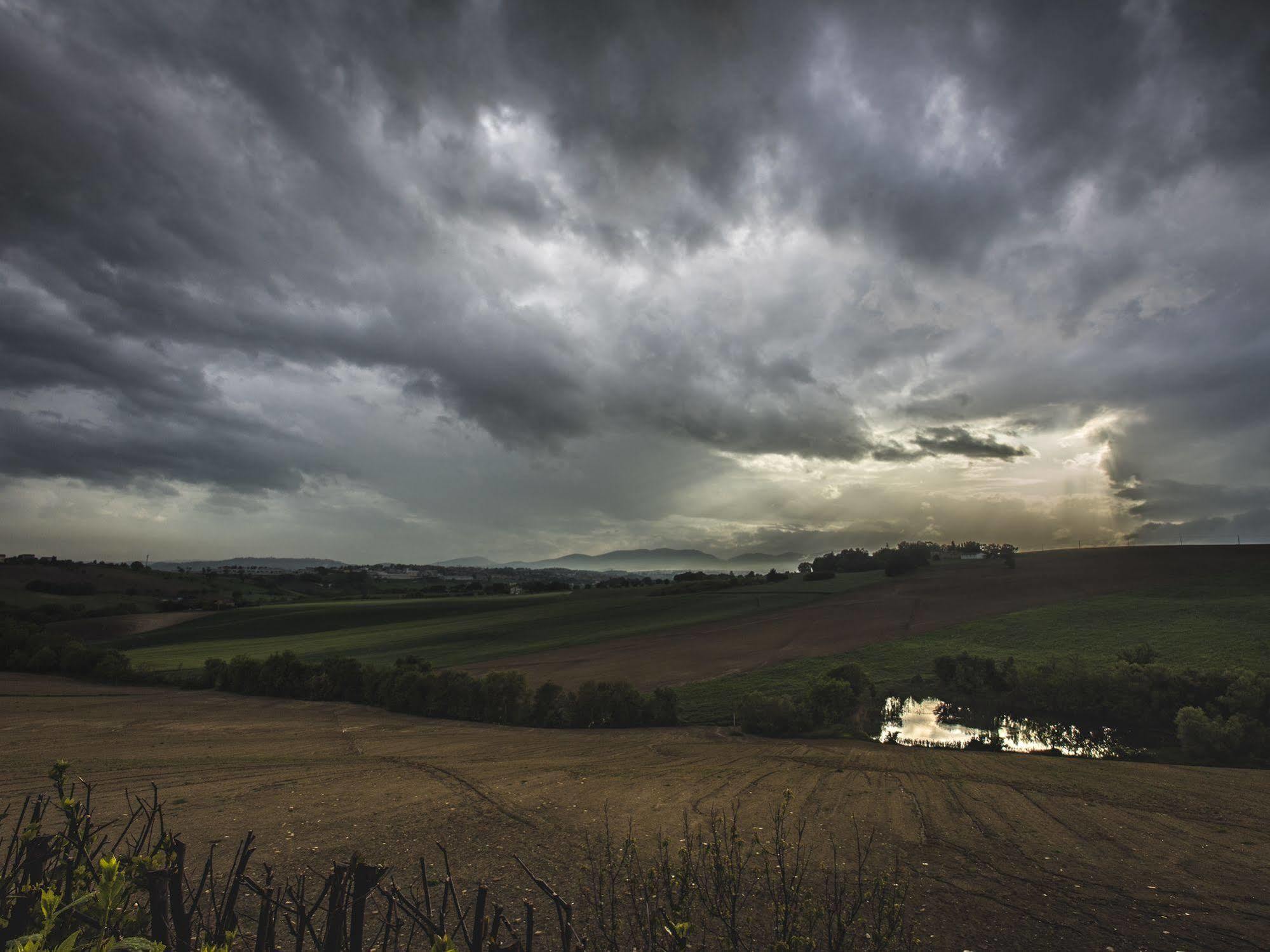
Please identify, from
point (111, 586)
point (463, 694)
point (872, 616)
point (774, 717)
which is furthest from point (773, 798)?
point (111, 586)

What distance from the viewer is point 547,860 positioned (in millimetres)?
12359

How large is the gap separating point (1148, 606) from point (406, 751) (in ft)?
204

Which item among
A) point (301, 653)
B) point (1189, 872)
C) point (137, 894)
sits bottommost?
point (301, 653)

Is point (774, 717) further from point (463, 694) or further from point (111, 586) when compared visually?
point (111, 586)

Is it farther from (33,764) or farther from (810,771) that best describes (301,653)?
(810,771)

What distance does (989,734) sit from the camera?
102ft

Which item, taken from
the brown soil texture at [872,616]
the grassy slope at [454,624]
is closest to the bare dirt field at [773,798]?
the brown soil texture at [872,616]

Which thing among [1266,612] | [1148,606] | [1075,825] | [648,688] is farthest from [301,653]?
[1266,612]

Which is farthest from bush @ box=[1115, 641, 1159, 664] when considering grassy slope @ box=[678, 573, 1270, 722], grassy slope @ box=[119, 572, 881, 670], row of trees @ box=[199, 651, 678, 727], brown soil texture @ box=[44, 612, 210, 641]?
brown soil texture @ box=[44, 612, 210, 641]

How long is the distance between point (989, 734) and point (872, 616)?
117 feet

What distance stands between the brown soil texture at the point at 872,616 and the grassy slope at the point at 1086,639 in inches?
144

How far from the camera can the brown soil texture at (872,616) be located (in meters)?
49.1

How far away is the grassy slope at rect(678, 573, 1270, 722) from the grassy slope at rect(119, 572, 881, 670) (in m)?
24.9

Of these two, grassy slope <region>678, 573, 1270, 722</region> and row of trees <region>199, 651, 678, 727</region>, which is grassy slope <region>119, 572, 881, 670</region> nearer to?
row of trees <region>199, 651, 678, 727</region>
